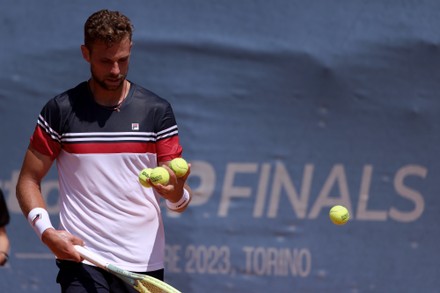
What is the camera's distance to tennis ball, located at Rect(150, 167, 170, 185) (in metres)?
3.65

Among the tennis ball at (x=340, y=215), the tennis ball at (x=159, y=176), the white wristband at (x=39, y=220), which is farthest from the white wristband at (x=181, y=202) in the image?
the tennis ball at (x=340, y=215)

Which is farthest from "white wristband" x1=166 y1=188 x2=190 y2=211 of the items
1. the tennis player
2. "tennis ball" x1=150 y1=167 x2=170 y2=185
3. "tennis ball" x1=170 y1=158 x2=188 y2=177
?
"tennis ball" x1=150 y1=167 x2=170 y2=185

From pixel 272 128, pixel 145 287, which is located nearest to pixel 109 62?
pixel 145 287

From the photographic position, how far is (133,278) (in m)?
3.73

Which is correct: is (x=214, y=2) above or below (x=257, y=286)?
above

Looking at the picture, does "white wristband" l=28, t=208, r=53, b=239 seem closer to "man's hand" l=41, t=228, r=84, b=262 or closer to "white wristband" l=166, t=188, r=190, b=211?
"man's hand" l=41, t=228, r=84, b=262

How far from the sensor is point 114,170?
153 inches

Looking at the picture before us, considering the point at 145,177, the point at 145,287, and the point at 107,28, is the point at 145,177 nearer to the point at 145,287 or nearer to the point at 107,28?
the point at 145,287

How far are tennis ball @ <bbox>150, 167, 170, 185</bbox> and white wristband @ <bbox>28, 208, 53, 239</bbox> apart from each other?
460 mm

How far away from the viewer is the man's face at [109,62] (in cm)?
379

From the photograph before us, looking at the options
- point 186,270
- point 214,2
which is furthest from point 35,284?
point 214,2

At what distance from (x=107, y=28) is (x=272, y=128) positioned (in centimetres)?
219

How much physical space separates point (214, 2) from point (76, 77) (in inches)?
36.7

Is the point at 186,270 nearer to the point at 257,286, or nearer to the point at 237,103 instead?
the point at 257,286
